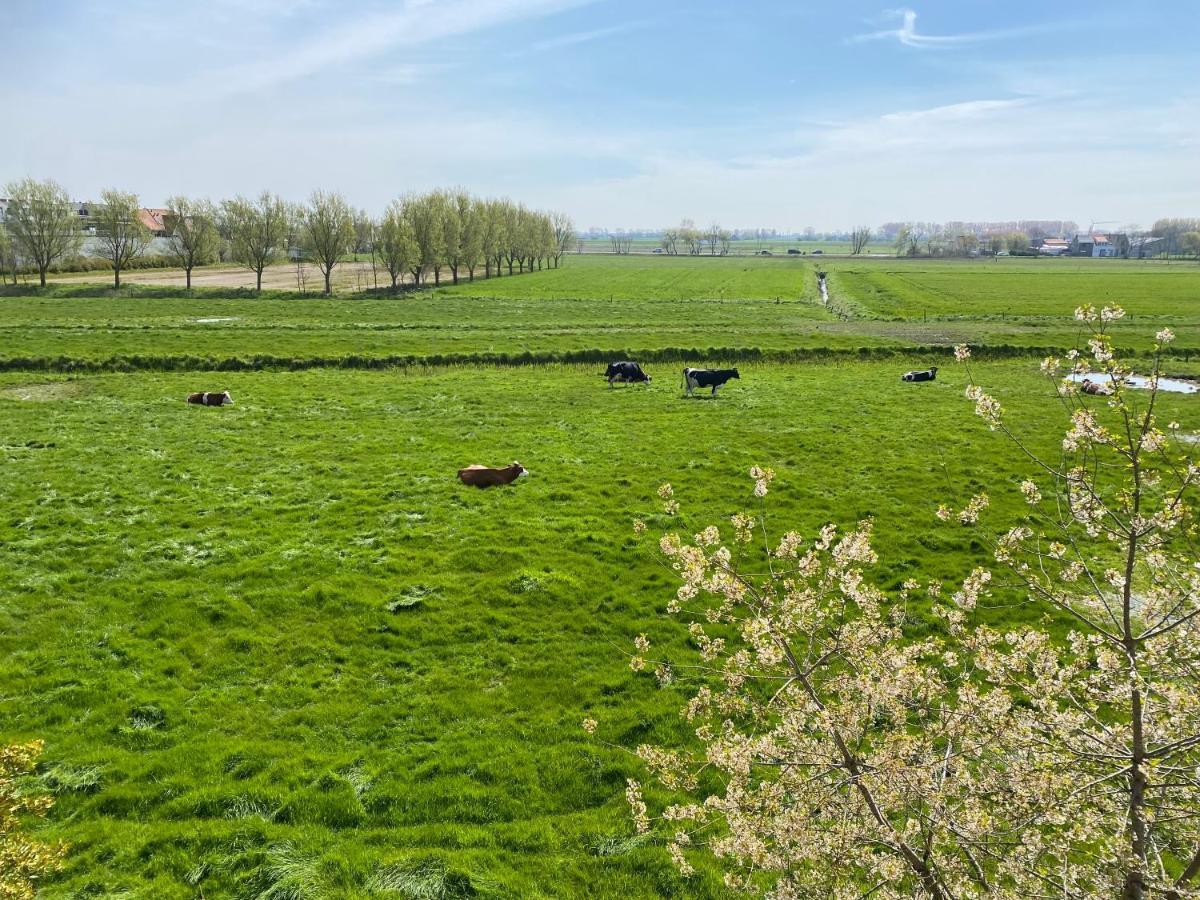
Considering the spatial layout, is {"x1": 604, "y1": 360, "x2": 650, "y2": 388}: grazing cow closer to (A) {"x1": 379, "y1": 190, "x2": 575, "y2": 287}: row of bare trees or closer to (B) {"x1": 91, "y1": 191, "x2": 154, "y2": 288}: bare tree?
A: (A) {"x1": 379, "y1": 190, "x2": 575, "y2": 287}: row of bare trees

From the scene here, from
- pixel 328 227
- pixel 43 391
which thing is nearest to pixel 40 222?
pixel 328 227

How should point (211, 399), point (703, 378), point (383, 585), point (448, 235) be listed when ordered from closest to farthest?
1. point (383, 585)
2. point (211, 399)
3. point (703, 378)
4. point (448, 235)

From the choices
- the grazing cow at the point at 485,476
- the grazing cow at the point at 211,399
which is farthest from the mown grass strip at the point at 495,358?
the grazing cow at the point at 485,476

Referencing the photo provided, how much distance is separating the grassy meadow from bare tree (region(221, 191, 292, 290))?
46.3 m

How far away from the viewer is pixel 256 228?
74.8 meters

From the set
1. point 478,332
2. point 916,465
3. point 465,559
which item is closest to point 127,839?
point 465,559

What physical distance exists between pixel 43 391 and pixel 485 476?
73.8 feet

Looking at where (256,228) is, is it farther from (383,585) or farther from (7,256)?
(383,585)

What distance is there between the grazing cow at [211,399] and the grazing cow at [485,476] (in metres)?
13.5

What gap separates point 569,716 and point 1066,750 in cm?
605

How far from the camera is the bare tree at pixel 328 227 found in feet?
234

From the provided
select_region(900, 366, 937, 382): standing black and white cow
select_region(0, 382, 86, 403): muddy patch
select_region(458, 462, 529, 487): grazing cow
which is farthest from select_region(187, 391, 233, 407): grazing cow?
select_region(900, 366, 937, 382): standing black and white cow

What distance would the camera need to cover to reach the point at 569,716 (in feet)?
29.3

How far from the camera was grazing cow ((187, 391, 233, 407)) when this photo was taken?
83.5ft
